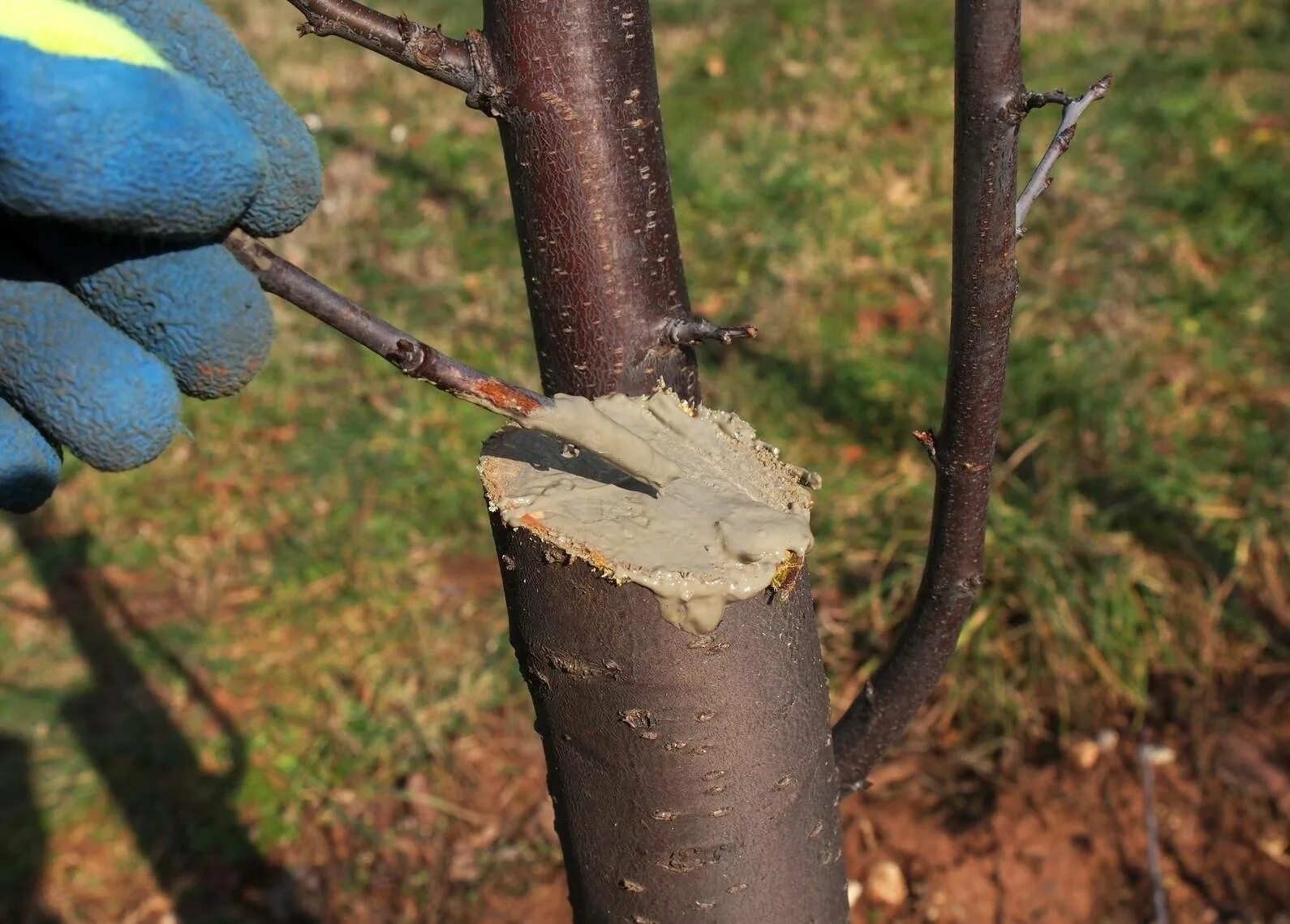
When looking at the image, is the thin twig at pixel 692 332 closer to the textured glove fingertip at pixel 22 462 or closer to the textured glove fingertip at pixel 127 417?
the textured glove fingertip at pixel 127 417

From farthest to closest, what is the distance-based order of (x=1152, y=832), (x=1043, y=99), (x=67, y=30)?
(x=1152, y=832) → (x=1043, y=99) → (x=67, y=30)

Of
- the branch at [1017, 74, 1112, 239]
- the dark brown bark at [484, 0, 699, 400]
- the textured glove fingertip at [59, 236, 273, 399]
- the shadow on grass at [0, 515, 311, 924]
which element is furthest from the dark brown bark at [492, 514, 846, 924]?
the shadow on grass at [0, 515, 311, 924]

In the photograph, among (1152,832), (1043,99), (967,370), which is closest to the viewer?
(1043,99)

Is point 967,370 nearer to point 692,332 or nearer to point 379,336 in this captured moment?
point 692,332

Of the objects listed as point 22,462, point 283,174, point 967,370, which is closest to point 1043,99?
point 967,370

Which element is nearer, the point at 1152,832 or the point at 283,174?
the point at 283,174

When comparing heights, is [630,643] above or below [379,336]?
below
